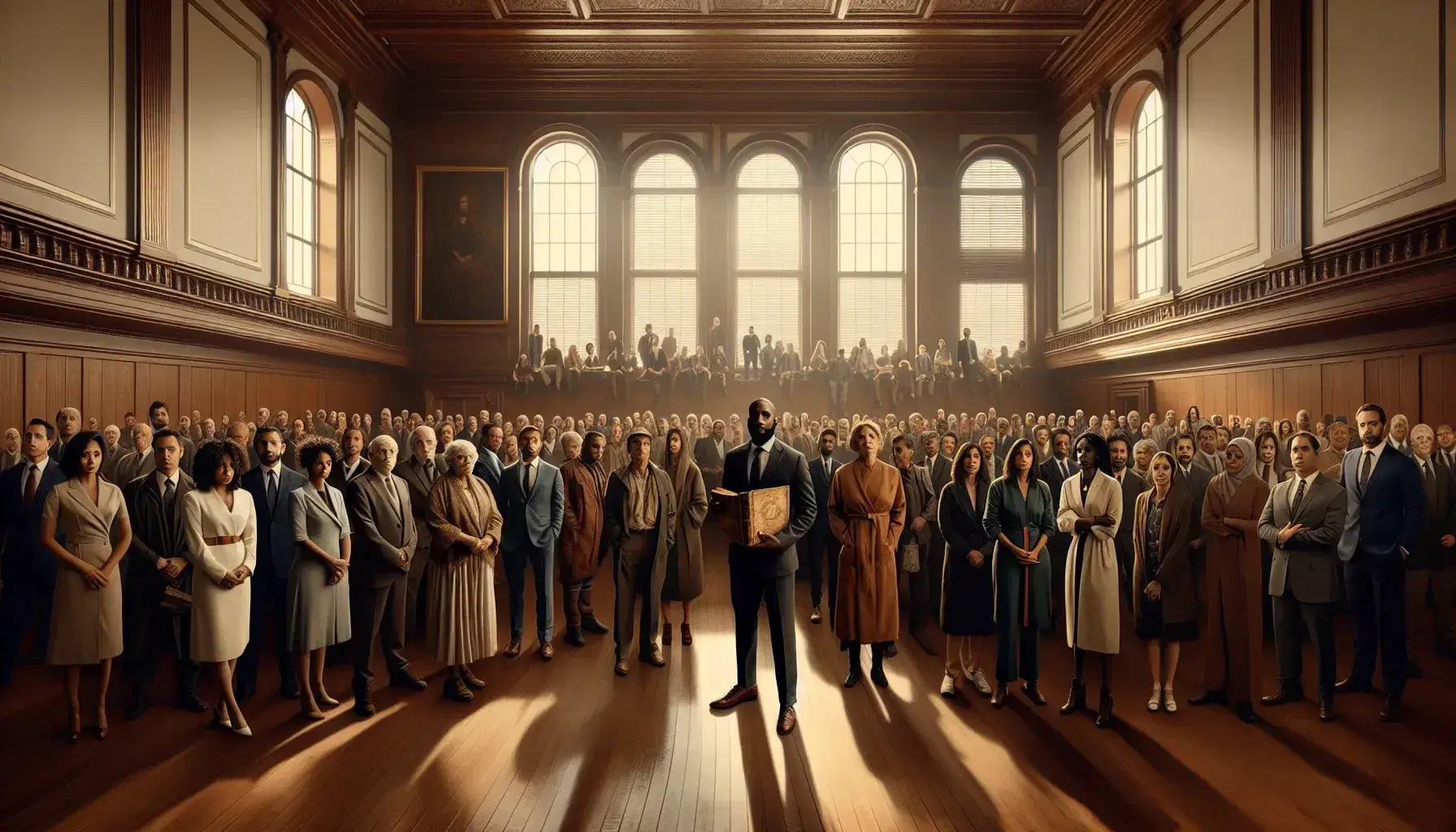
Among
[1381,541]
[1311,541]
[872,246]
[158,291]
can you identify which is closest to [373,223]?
[158,291]

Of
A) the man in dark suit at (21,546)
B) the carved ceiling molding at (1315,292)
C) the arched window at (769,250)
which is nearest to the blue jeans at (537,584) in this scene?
the man in dark suit at (21,546)

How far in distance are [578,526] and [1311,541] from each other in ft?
16.2

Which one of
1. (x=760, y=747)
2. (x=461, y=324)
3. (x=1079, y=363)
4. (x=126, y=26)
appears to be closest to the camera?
(x=760, y=747)

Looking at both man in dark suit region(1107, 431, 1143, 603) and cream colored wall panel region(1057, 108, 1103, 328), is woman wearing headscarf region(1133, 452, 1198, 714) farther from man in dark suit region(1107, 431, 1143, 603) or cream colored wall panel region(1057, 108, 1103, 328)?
cream colored wall panel region(1057, 108, 1103, 328)

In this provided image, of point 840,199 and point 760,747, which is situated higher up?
point 840,199

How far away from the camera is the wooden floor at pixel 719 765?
137 inches

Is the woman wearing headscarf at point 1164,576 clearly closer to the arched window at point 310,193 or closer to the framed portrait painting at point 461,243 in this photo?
the arched window at point 310,193

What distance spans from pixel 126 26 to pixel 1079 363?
623 inches

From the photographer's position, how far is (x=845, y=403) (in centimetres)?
1560

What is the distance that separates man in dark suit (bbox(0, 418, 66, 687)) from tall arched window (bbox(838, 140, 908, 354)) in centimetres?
1440

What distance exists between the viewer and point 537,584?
5801 mm

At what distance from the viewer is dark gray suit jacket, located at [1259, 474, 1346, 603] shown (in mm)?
4582

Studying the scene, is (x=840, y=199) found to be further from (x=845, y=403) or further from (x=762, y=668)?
(x=762, y=668)

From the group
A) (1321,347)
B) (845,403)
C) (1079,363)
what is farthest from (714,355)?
(1321,347)
